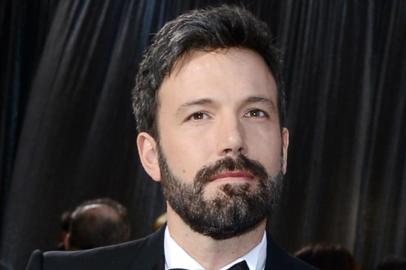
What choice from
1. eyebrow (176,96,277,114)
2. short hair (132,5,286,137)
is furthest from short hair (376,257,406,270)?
eyebrow (176,96,277,114)

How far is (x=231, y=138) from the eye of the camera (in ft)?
6.30

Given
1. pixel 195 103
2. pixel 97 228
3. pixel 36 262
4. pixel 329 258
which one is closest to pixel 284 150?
pixel 195 103

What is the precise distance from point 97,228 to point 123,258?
1.34 m

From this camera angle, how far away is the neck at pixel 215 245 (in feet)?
6.51

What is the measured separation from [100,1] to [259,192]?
4.40 m

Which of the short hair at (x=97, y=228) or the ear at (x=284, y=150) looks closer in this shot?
the ear at (x=284, y=150)

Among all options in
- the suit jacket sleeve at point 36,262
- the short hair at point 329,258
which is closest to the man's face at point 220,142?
the suit jacket sleeve at point 36,262

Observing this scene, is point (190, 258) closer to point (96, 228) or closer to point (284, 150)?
point (284, 150)

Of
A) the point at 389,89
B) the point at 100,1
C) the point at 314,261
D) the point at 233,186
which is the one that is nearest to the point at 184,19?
the point at 233,186

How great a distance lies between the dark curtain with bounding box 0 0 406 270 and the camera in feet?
18.6

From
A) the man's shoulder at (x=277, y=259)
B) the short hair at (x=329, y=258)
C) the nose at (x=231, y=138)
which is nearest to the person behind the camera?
the nose at (x=231, y=138)

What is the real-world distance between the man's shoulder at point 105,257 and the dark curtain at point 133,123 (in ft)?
11.8

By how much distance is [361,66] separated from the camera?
A: 5.73 metres

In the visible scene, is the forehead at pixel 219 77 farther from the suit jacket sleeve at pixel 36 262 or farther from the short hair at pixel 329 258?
the short hair at pixel 329 258
